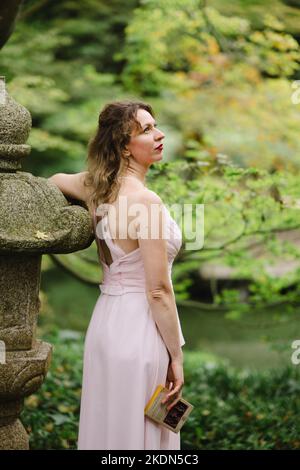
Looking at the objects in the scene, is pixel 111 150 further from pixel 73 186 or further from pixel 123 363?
pixel 123 363

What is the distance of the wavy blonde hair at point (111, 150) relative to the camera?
2.94m

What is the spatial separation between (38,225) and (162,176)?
6.02 ft

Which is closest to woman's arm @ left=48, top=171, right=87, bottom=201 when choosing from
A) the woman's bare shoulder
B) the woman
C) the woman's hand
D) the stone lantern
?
the woman

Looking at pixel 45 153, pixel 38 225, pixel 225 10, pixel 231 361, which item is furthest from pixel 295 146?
pixel 38 225

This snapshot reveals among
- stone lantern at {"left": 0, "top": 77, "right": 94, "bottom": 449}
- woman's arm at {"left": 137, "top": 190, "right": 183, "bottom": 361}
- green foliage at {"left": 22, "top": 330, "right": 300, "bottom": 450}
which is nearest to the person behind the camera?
stone lantern at {"left": 0, "top": 77, "right": 94, "bottom": 449}

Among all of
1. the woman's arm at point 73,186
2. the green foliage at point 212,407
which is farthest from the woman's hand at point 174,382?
the green foliage at point 212,407

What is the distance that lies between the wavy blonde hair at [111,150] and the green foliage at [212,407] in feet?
6.45

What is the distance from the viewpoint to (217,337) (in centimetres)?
945

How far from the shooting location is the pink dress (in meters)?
2.85

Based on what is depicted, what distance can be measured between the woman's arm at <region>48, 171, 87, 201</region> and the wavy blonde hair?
5 centimetres

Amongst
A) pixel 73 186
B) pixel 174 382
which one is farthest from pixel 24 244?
pixel 174 382

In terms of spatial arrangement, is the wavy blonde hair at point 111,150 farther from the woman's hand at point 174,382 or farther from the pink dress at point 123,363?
the woman's hand at point 174,382

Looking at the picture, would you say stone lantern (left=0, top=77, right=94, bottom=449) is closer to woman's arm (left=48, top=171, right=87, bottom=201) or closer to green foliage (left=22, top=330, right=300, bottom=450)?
woman's arm (left=48, top=171, right=87, bottom=201)

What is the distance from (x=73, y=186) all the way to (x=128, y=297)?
0.58 m
